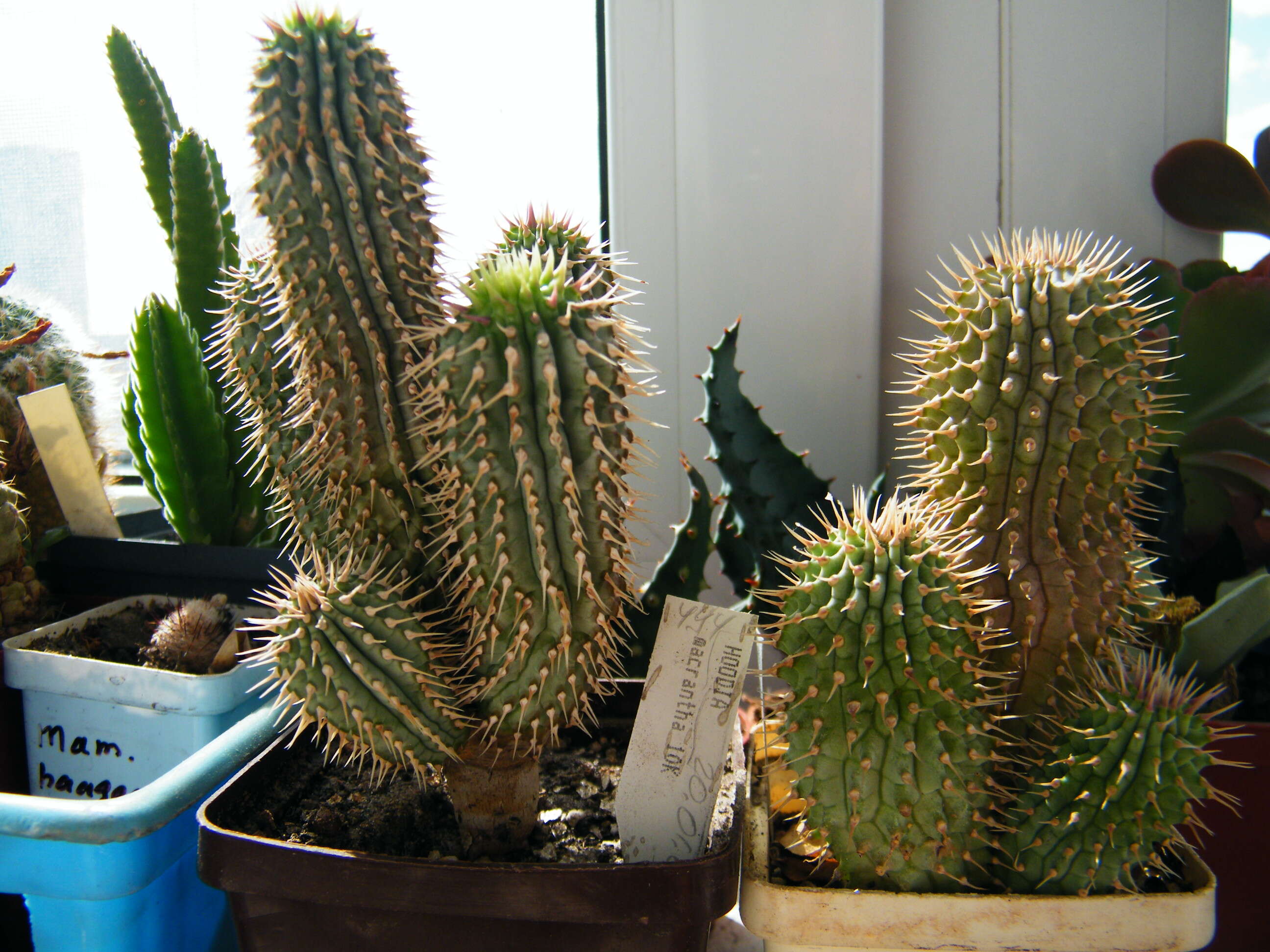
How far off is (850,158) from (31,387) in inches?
40.1

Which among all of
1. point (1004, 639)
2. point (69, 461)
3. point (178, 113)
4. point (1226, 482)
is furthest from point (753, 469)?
point (178, 113)

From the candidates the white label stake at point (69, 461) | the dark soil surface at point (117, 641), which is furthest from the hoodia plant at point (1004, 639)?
the white label stake at point (69, 461)

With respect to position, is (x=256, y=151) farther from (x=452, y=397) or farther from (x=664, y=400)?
(x=664, y=400)

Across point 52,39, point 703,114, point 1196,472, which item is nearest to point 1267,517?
point 1196,472

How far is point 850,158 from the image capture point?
999 mm

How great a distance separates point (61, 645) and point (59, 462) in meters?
0.24

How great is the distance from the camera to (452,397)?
1.43 feet

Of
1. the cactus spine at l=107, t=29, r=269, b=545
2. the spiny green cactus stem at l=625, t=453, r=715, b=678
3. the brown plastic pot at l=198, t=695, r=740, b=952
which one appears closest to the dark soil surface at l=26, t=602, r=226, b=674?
the cactus spine at l=107, t=29, r=269, b=545

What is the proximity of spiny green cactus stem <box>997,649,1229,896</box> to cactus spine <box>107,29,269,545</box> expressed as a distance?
76cm

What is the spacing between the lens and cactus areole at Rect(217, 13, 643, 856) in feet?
1.42

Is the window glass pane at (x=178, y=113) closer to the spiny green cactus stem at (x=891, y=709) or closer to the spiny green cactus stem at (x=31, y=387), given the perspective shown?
the spiny green cactus stem at (x=31, y=387)

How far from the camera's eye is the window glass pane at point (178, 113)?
105cm

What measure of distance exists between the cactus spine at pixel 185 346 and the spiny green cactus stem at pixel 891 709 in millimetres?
622

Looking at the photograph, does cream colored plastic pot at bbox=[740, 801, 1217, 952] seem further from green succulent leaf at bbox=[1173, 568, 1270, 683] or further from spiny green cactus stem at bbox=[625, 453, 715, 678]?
spiny green cactus stem at bbox=[625, 453, 715, 678]
